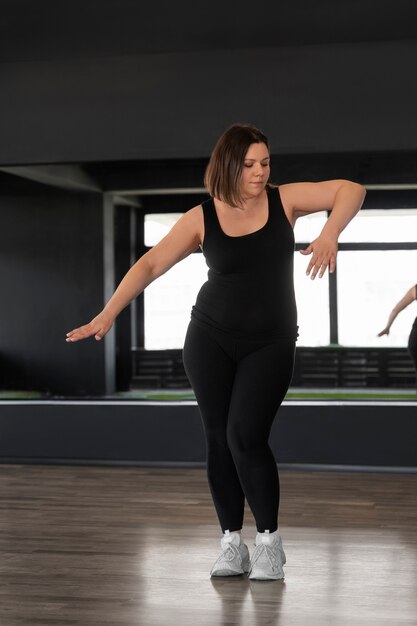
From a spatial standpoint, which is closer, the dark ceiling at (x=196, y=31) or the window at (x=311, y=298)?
the dark ceiling at (x=196, y=31)

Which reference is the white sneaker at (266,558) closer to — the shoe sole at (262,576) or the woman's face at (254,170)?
the shoe sole at (262,576)

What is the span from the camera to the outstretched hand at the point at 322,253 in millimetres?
2639

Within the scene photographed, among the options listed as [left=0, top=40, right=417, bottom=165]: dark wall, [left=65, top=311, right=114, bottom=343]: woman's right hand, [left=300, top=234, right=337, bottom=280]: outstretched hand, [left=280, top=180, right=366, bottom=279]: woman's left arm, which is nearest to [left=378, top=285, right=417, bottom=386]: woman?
[left=0, top=40, right=417, bottom=165]: dark wall

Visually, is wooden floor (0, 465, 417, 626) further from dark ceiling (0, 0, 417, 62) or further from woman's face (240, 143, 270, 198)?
dark ceiling (0, 0, 417, 62)

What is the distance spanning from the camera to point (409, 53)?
539 cm

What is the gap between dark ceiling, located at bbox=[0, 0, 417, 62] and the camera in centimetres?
477

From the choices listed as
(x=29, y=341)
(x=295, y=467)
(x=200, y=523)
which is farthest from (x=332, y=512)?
(x=29, y=341)

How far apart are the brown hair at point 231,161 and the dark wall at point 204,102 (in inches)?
104

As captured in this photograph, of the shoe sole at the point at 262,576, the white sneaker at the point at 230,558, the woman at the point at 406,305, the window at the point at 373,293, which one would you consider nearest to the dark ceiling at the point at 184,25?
the window at the point at 373,293

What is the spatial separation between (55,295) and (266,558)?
10.1 ft

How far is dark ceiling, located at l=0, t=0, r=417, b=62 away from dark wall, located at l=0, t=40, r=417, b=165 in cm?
9

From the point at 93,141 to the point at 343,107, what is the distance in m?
1.48

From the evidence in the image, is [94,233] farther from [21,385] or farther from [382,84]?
[382,84]

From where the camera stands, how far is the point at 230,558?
Answer: 119 inches
